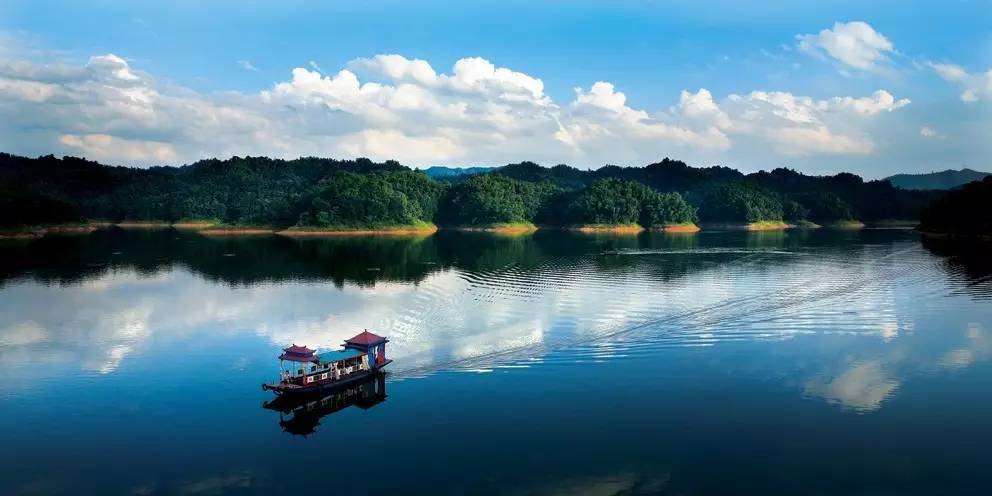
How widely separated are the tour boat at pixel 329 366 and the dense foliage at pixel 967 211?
10244 centimetres

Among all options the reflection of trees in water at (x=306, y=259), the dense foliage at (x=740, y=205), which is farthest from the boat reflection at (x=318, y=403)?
the dense foliage at (x=740, y=205)

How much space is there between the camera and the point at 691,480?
17.6m

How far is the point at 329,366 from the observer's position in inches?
1011

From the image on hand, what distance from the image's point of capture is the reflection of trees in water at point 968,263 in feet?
167

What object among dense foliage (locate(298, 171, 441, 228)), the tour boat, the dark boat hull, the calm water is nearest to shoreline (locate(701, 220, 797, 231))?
dense foliage (locate(298, 171, 441, 228))

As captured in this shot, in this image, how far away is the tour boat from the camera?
80.2 feet

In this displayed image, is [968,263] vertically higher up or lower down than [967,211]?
lower down

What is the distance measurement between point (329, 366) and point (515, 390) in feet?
22.2

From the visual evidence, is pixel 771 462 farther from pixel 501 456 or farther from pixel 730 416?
pixel 501 456

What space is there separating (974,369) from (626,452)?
17.6m

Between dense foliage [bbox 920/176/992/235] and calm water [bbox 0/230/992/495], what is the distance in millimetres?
57936

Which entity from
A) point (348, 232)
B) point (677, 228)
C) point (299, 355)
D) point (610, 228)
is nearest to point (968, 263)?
point (299, 355)

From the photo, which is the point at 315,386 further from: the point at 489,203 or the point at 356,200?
the point at 489,203

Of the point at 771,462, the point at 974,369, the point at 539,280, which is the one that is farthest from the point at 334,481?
the point at 539,280
